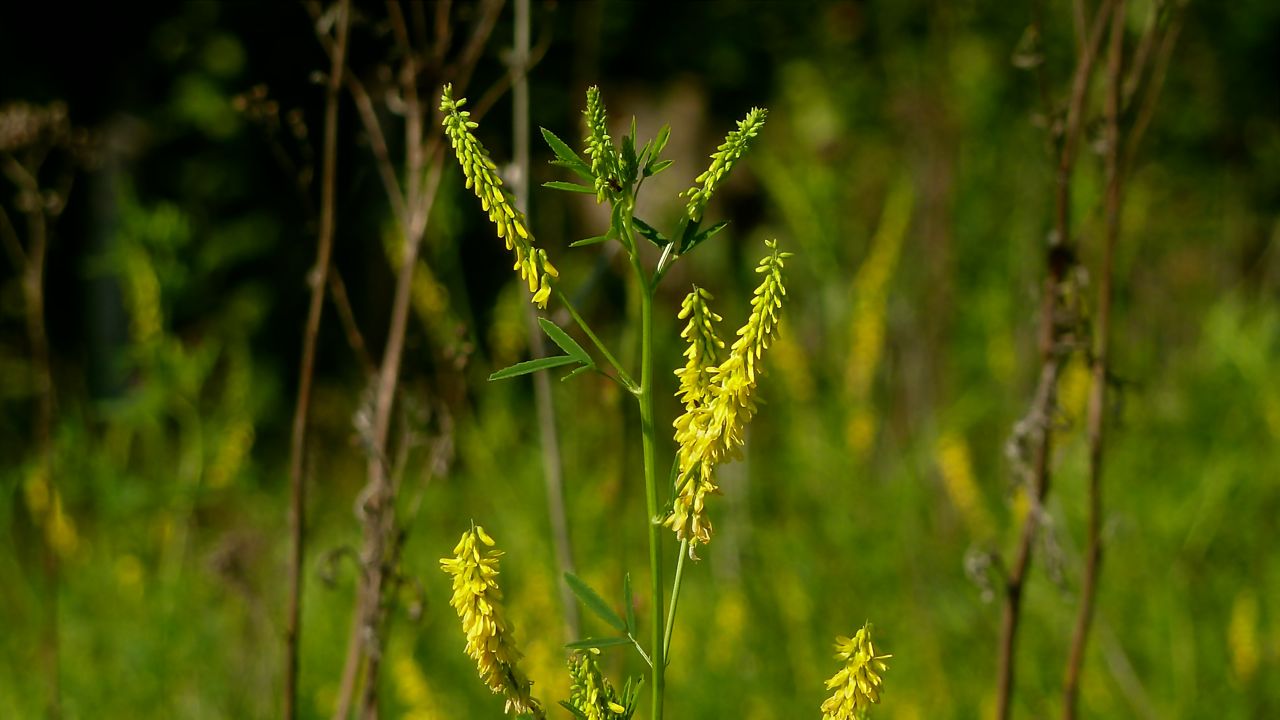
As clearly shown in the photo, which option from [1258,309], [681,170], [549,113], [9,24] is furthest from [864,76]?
[9,24]

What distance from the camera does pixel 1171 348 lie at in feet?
17.3

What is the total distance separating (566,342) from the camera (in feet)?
2.71

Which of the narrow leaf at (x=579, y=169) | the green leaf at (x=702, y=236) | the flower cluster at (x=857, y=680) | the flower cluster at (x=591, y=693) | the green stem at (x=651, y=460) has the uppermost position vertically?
the narrow leaf at (x=579, y=169)

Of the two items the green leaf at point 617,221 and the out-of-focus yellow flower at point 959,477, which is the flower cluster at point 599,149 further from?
the out-of-focus yellow flower at point 959,477

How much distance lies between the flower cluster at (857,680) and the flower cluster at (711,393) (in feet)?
0.38

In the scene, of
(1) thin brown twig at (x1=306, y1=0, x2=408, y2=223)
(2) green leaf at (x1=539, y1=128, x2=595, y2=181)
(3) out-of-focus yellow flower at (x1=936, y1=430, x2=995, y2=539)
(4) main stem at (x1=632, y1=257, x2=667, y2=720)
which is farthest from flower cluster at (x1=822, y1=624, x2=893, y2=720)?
(3) out-of-focus yellow flower at (x1=936, y1=430, x2=995, y2=539)

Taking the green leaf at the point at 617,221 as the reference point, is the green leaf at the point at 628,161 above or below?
above

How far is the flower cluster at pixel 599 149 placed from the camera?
739 millimetres

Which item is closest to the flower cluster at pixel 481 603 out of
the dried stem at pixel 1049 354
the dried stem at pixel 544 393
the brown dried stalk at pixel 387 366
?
the brown dried stalk at pixel 387 366

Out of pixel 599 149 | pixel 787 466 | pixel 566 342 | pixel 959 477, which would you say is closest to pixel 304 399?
pixel 566 342

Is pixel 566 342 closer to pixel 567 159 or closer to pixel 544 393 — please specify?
pixel 567 159

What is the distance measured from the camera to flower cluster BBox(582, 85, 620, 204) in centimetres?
74

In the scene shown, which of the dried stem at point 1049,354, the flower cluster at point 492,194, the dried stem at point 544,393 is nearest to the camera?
the flower cluster at point 492,194

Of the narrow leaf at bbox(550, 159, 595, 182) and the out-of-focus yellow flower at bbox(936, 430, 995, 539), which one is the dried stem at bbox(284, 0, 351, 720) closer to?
the narrow leaf at bbox(550, 159, 595, 182)
